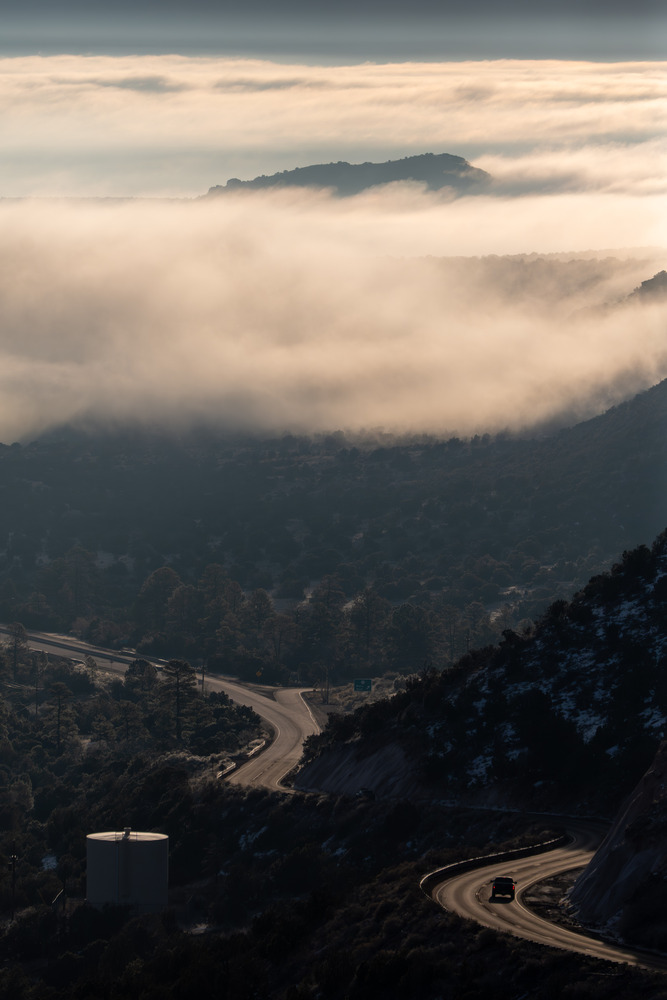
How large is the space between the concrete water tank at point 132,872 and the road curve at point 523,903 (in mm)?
25115

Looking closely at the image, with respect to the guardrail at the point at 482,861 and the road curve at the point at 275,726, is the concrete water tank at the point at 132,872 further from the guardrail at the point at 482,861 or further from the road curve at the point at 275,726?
the guardrail at the point at 482,861

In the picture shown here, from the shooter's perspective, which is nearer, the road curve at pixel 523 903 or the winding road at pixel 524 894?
the road curve at pixel 523 903

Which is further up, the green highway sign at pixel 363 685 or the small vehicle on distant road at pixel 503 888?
the small vehicle on distant road at pixel 503 888

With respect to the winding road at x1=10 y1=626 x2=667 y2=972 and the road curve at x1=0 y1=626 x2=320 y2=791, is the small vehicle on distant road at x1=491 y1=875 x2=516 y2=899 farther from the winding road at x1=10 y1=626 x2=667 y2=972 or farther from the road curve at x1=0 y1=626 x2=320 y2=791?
the road curve at x1=0 y1=626 x2=320 y2=791

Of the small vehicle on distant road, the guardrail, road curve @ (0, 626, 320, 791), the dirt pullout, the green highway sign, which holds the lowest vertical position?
the green highway sign

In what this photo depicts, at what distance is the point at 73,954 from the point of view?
70625 mm

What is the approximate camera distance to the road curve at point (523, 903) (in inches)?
1662

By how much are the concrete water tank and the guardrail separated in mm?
24056

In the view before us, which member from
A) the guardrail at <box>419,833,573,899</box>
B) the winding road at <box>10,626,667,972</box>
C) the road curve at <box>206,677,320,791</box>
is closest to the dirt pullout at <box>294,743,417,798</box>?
the road curve at <box>206,677,320,791</box>

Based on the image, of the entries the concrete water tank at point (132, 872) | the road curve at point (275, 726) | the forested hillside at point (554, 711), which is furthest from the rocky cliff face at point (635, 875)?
the road curve at point (275, 726)

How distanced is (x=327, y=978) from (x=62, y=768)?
102969mm

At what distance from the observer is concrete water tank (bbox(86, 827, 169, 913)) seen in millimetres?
76938

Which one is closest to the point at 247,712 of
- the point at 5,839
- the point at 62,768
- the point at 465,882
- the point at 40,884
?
the point at 62,768

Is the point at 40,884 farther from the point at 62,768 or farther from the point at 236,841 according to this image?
the point at 62,768
